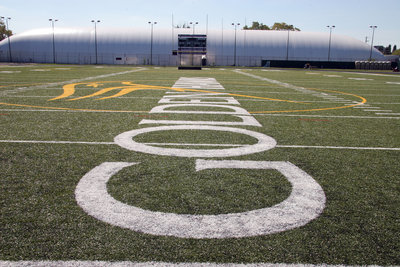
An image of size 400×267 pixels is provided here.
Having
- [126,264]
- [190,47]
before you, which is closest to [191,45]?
[190,47]

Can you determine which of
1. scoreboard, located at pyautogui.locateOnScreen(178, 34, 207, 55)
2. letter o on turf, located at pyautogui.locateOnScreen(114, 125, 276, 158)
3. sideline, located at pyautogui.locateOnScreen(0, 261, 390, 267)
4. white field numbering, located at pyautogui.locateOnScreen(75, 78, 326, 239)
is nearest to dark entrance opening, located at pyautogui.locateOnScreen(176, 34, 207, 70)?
scoreboard, located at pyautogui.locateOnScreen(178, 34, 207, 55)

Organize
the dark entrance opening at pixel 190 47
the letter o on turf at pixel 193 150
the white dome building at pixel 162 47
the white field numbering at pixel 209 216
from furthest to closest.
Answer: the white dome building at pixel 162 47 → the dark entrance opening at pixel 190 47 → the letter o on turf at pixel 193 150 → the white field numbering at pixel 209 216

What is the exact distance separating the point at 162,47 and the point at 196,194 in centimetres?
7023

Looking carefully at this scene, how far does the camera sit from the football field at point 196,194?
231cm

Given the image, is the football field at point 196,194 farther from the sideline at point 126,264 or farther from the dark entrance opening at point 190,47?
the dark entrance opening at point 190,47

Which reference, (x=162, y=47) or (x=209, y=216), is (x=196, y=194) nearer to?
(x=209, y=216)

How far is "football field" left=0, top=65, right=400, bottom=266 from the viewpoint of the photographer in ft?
7.58

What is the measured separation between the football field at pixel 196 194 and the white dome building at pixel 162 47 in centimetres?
6511

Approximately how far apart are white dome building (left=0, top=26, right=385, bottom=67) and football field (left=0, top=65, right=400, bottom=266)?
214 feet

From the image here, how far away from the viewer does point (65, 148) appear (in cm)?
481

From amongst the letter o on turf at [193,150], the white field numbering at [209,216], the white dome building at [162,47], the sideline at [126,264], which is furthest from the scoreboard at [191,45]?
the sideline at [126,264]

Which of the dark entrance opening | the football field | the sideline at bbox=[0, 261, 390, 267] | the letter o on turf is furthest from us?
the dark entrance opening

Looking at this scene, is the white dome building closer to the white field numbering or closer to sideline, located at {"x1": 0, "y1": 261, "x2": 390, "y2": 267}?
the white field numbering

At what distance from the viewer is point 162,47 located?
233ft
